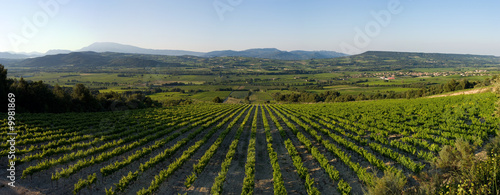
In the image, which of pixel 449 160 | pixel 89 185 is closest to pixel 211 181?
pixel 89 185

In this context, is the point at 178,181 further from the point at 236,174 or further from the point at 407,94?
the point at 407,94

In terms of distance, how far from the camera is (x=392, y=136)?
26094mm

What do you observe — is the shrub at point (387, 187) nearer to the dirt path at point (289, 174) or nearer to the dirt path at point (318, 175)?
the dirt path at point (318, 175)

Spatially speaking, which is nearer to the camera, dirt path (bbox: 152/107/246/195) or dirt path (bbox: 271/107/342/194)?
dirt path (bbox: 152/107/246/195)

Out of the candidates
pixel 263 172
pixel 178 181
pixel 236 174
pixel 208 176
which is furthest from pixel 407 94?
pixel 178 181

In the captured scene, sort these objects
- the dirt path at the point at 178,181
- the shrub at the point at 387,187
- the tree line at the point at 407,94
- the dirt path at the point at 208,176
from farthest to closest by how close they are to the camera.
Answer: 1. the tree line at the point at 407,94
2. the dirt path at the point at 208,176
3. the dirt path at the point at 178,181
4. the shrub at the point at 387,187

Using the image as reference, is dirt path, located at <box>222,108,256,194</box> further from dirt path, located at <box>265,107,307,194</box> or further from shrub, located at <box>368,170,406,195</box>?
shrub, located at <box>368,170,406,195</box>

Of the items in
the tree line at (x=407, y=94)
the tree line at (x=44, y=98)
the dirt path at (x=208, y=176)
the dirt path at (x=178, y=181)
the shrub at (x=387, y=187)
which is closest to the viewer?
the shrub at (x=387, y=187)

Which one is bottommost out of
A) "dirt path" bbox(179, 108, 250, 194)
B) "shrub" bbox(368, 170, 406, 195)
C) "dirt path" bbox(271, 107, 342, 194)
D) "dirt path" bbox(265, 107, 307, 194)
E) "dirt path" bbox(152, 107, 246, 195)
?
"dirt path" bbox(179, 108, 250, 194)

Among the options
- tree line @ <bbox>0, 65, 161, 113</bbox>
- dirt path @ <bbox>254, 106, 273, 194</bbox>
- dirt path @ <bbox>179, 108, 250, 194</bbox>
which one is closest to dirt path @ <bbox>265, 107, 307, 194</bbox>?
dirt path @ <bbox>254, 106, 273, 194</bbox>

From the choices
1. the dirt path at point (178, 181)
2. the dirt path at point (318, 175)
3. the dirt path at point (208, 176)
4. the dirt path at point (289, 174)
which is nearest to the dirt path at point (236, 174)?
the dirt path at point (208, 176)

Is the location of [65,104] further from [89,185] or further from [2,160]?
[89,185]

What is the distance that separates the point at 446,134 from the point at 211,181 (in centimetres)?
2588

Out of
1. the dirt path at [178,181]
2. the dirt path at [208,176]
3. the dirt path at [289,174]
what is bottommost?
the dirt path at [208,176]
